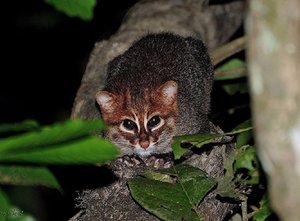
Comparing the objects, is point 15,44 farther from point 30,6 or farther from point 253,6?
point 253,6

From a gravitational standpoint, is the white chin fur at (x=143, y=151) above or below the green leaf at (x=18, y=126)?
above

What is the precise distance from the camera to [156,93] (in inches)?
288

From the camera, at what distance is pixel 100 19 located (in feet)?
35.6

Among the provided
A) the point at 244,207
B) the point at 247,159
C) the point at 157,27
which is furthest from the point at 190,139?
the point at 157,27

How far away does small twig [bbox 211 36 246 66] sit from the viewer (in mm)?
7906

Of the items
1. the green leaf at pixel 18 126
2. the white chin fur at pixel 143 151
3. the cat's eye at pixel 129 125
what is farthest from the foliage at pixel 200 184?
the green leaf at pixel 18 126

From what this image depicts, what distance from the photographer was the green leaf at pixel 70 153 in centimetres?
197

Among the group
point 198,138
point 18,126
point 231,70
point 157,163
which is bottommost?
point 18,126

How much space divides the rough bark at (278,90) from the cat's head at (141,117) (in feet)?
15.5

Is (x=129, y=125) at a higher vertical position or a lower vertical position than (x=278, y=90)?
higher

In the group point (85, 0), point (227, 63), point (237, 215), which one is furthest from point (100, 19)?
point (85, 0)

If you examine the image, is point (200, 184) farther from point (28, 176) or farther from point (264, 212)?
point (28, 176)

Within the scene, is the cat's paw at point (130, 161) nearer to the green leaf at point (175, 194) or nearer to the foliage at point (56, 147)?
the green leaf at point (175, 194)

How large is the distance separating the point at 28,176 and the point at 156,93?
17.1 feet
